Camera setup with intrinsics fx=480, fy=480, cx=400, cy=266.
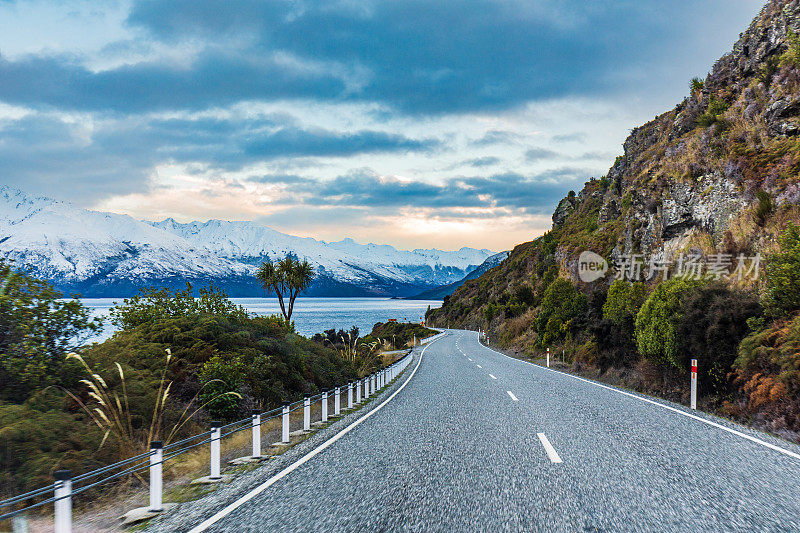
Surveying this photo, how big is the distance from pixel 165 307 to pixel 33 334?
25.9 ft

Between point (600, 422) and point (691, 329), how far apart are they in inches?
168

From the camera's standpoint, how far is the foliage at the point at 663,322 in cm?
1233

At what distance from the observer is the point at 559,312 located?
31.3 meters

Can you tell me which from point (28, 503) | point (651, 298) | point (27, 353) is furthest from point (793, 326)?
point (27, 353)

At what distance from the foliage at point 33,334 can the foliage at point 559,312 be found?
25487 millimetres

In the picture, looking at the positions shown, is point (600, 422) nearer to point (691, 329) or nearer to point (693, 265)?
point (691, 329)

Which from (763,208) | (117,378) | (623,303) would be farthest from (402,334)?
(117,378)

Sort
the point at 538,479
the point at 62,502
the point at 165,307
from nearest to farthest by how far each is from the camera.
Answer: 1. the point at 62,502
2. the point at 538,479
3. the point at 165,307

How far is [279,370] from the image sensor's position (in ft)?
49.3

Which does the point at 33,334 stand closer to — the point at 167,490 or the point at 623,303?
the point at 167,490

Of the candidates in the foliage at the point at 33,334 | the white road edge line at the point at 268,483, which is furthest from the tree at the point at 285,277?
the foliage at the point at 33,334

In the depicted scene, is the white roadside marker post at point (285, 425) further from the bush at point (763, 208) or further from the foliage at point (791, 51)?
the foliage at point (791, 51)

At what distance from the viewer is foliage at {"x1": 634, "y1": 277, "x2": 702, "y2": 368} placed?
12328 mm

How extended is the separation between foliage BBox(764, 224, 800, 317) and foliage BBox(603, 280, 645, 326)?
22.9 feet
